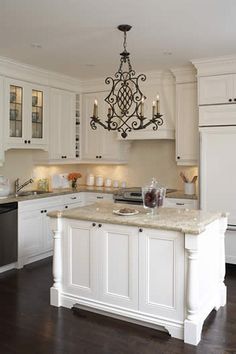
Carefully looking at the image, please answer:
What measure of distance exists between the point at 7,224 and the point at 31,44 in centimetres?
220

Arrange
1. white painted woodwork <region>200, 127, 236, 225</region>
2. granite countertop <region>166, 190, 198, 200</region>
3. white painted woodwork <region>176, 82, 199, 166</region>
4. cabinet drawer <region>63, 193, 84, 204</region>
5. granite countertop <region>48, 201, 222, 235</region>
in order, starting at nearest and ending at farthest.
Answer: granite countertop <region>48, 201, 222, 235</region>, white painted woodwork <region>200, 127, 236, 225</region>, granite countertop <region>166, 190, 198, 200</region>, white painted woodwork <region>176, 82, 199, 166</region>, cabinet drawer <region>63, 193, 84, 204</region>

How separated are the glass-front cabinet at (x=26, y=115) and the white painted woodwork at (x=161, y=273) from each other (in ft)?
8.90

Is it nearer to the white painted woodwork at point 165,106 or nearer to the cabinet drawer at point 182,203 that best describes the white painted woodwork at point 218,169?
the cabinet drawer at point 182,203

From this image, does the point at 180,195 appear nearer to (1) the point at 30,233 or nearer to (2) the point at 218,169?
(2) the point at 218,169

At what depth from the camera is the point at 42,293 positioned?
153 inches

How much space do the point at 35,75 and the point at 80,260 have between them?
3047 mm

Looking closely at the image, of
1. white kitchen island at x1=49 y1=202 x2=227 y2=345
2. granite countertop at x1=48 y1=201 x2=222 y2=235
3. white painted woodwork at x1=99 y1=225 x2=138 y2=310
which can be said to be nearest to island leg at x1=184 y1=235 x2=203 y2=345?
white kitchen island at x1=49 y1=202 x2=227 y2=345

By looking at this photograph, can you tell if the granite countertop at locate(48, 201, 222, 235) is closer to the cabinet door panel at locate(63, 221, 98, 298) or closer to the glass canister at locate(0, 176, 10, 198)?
the cabinet door panel at locate(63, 221, 98, 298)

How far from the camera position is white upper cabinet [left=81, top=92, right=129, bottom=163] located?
6012 mm

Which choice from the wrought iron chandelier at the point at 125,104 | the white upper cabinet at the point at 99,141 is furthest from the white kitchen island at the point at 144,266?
the white upper cabinet at the point at 99,141

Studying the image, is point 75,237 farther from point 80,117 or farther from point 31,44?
point 80,117

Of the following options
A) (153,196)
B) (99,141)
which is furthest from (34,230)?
(153,196)

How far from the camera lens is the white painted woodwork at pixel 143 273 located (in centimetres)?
291

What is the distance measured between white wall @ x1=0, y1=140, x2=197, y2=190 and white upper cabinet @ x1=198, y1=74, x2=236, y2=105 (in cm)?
112
